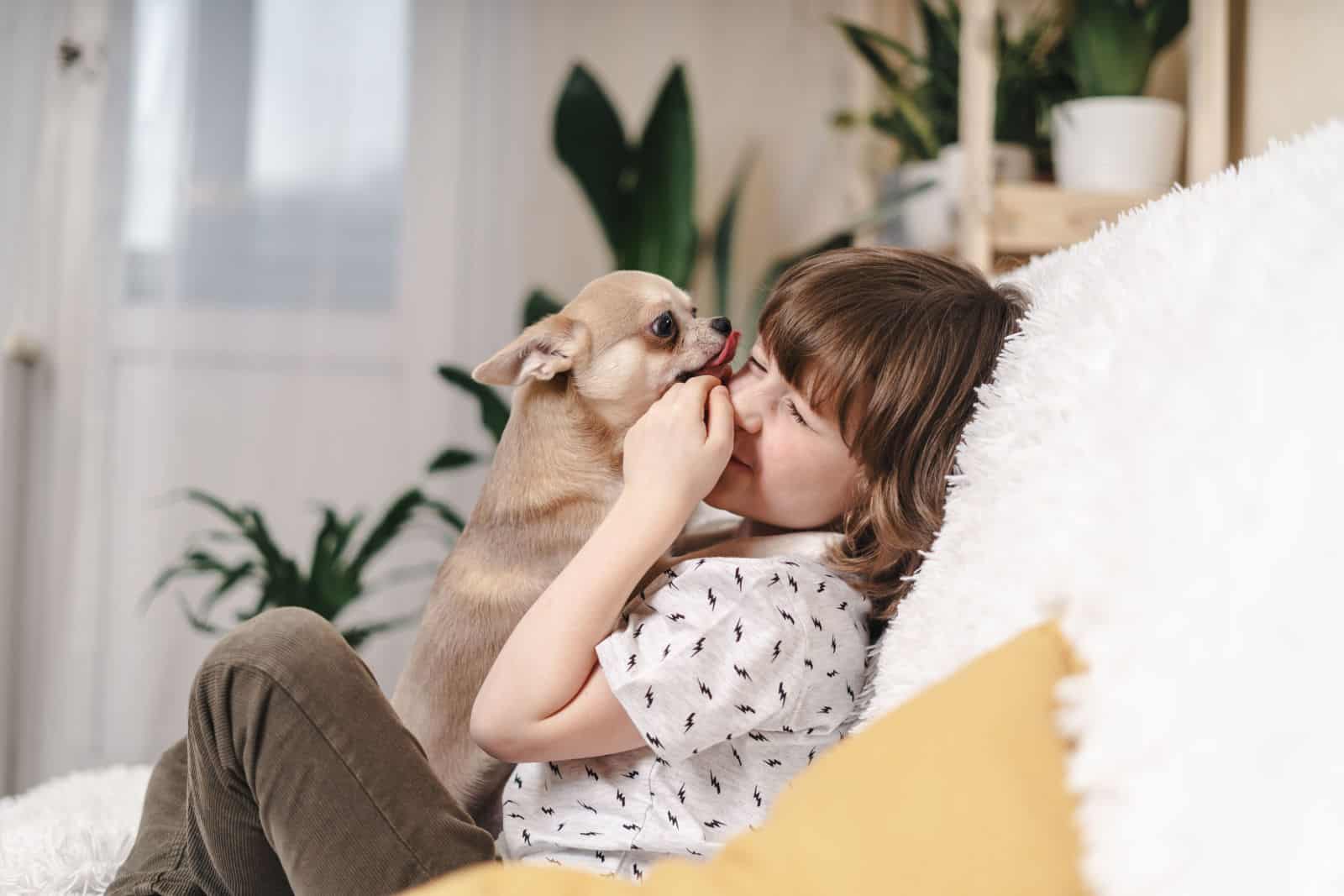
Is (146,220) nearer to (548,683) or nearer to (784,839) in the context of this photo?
(548,683)

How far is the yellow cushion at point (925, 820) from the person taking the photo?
528 millimetres

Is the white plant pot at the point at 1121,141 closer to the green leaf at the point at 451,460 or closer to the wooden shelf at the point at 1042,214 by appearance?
the wooden shelf at the point at 1042,214

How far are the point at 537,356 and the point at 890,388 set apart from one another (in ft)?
1.44

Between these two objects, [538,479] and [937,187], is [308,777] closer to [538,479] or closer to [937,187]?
[538,479]

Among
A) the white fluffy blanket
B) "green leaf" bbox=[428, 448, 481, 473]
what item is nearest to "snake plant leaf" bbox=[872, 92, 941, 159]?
"green leaf" bbox=[428, 448, 481, 473]

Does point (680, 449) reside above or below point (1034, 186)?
below

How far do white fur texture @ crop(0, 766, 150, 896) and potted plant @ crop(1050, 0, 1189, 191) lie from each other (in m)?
1.89

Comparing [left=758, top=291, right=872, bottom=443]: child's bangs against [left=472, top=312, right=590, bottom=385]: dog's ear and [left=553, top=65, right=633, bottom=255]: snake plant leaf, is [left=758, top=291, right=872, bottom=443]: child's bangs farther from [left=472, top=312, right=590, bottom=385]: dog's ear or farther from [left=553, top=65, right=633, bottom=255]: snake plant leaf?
[left=553, top=65, right=633, bottom=255]: snake plant leaf

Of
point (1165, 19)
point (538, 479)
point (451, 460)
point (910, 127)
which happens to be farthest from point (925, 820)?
point (910, 127)

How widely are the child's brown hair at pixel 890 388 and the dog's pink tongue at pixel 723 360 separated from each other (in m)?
0.24

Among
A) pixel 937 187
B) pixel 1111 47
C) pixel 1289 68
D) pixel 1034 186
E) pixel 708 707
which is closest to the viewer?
pixel 708 707

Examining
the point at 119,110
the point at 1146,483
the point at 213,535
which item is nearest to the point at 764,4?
the point at 119,110

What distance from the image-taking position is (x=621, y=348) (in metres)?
1.28

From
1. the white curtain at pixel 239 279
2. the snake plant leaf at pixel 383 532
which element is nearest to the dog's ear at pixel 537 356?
the snake plant leaf at pixel 383 532
